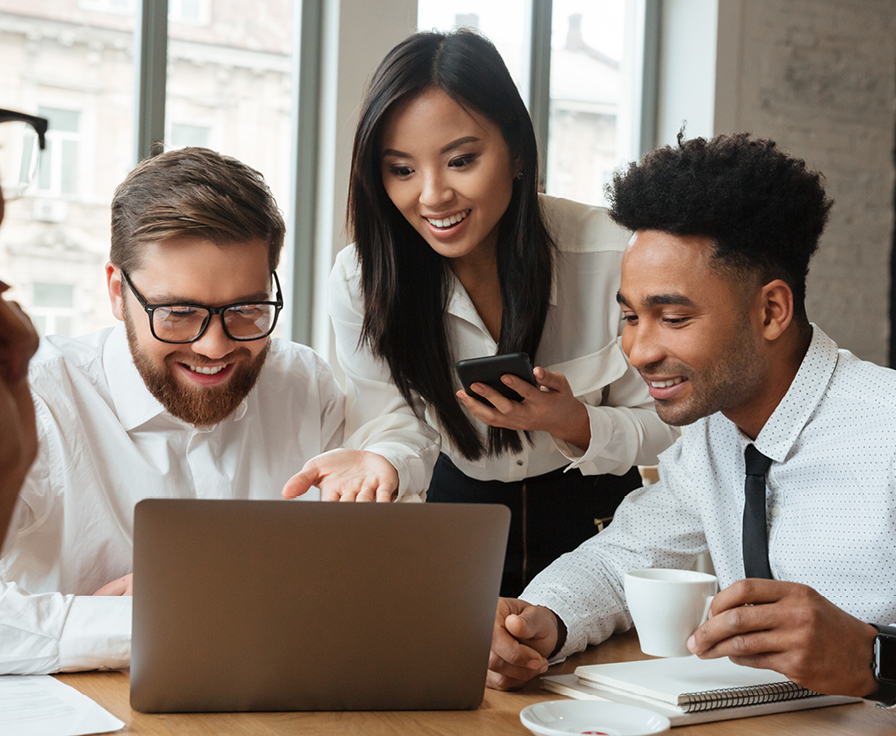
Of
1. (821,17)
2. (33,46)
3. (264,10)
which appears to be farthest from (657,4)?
(33,46)

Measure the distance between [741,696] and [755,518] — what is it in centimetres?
38

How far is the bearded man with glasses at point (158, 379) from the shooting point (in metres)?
1.77

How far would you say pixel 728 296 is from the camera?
160 centimetres

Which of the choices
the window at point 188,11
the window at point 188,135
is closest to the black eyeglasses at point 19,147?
the window at point 188,135

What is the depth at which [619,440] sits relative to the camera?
2.07 metres

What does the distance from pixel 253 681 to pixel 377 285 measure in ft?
3.81

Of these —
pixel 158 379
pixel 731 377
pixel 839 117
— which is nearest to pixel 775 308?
pixel 731 377

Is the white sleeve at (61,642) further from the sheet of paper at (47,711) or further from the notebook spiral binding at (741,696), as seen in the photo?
the notebook spiral binding at (741,696)

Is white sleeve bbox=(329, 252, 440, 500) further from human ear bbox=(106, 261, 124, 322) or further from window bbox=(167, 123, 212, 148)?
window bbox=(167, 123, 212, 148)

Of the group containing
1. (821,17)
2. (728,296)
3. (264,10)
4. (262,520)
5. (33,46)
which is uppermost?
(821,17)

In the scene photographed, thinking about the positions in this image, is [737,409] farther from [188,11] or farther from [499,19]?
[499,19]

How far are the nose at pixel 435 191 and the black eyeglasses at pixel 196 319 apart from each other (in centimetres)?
38

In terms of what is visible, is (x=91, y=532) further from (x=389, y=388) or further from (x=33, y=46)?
(x=33, y=46)

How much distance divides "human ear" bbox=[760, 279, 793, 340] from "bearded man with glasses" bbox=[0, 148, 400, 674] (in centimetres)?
70
